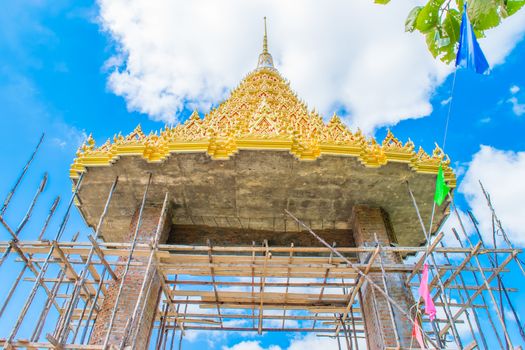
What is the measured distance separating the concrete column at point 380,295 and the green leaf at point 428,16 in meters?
5.74

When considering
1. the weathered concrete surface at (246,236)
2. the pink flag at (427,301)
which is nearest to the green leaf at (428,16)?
the pink flag at (427,301)

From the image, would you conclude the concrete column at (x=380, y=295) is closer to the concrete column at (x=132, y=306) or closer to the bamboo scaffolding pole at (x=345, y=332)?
the bamboo scaffolding pole at (x=345, y=332)

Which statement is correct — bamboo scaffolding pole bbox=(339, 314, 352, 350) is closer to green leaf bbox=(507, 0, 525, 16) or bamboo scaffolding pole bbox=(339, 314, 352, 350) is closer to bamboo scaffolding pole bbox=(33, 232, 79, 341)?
bamboo scaffolding pole bbox=(33, 232, 79, 341)

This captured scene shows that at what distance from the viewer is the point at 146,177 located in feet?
32.2

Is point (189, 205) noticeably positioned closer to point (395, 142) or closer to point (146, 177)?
point (146, 177)

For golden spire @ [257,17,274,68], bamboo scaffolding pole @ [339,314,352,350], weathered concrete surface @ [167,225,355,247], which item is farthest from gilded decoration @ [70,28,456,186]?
golden spire @ [257,17,274,68]

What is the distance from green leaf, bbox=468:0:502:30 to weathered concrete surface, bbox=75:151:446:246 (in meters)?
6.13

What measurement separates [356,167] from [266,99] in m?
4.90

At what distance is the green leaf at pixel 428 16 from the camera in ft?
9.89

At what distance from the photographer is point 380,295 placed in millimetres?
8523

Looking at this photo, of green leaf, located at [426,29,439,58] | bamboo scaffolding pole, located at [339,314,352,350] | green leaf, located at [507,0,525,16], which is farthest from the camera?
bamboo scaffolding pole, located at [339,314,352,350]

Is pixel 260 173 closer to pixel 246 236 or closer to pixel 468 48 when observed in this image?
pixel 246 236

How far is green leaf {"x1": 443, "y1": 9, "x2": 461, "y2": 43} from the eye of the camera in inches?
127

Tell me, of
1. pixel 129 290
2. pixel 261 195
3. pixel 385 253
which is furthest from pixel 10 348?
pixel 385 253
